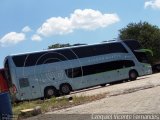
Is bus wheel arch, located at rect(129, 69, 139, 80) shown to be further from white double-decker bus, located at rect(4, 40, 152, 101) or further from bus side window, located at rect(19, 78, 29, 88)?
bus side window, located at rect(19, 78, 29, 88)

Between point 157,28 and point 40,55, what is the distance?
39.7m

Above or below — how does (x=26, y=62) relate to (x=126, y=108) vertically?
above

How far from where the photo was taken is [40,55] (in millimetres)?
29594

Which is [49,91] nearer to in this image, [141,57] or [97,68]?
[97,68]

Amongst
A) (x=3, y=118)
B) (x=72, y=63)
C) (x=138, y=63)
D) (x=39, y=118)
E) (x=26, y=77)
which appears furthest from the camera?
(x=138, y=63)

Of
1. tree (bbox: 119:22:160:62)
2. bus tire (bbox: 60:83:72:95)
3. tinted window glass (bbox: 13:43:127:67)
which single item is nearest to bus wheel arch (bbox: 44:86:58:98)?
bus tire (bbox: 60:83:72:95)

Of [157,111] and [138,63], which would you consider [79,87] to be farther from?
[157,111]

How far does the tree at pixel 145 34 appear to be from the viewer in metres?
62.8

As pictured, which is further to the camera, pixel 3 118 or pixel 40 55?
pixel 40 55

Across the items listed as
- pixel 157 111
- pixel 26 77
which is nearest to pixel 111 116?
pixel 157 111

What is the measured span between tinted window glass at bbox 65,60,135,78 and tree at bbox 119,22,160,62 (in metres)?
27.9

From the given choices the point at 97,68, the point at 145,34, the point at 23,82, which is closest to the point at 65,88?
the point at 97,68

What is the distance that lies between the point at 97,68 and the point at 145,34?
32.8 m

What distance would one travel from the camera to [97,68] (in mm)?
32562
